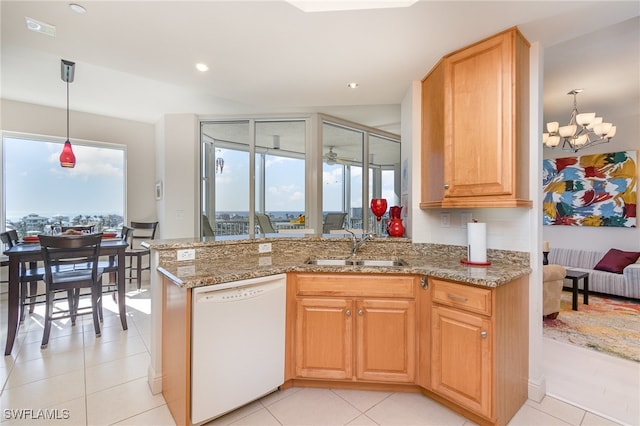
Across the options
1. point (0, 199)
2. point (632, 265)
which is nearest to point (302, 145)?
point (0, 199)

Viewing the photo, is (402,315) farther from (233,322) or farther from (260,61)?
(260,61)

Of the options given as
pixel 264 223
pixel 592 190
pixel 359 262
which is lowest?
pixel 359 262

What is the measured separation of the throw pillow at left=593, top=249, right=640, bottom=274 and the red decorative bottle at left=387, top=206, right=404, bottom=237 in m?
3.76

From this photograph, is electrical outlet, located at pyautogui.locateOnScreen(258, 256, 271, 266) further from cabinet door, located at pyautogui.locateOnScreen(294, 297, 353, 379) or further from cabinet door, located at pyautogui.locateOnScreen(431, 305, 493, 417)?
cabinet door, located at pyautogui.locateOnScreen(431, 305, 493, 417)

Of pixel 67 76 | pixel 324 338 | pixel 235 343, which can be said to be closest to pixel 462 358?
pixel 324 338

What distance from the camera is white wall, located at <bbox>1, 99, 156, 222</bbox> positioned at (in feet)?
13.3

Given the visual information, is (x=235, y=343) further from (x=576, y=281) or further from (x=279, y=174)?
(x=576, y=281)

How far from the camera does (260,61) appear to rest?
2.35 m

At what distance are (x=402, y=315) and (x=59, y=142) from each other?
17.7 feet

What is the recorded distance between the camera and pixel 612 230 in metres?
4.54

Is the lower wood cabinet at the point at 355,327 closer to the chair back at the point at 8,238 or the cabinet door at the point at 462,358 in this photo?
the cabinet door at the point at 462,358

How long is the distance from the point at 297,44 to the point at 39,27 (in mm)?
1701

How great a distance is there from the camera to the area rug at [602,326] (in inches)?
107

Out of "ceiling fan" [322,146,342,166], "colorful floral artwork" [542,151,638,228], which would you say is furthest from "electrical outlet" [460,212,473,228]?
"colorful floral artwork" [542,151,638,228]
